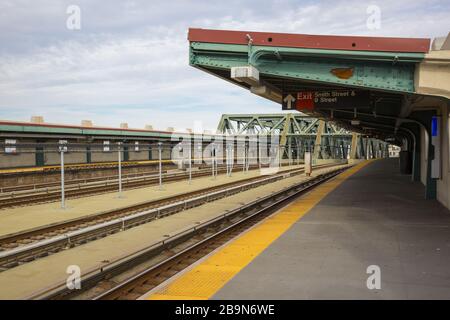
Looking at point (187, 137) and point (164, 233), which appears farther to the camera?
point (187, 137)

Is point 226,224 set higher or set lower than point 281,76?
lower

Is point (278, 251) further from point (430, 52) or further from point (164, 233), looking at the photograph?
point (430, 52)

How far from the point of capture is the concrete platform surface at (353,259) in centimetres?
547

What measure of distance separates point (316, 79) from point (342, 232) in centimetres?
454

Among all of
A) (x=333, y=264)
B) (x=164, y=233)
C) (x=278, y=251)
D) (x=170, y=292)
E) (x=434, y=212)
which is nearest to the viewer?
(x=170, y=292)

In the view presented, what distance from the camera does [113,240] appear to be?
9.24m

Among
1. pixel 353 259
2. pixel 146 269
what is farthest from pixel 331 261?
pixel 146 269

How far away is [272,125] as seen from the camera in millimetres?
94375

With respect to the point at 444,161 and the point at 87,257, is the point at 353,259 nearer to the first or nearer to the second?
the point at 87,257

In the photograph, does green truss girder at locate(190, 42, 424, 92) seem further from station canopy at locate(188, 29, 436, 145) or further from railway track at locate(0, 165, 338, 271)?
railway track at locate(0, 165, 338, 271)

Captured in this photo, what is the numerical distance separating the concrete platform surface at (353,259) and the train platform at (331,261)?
0.5 inches

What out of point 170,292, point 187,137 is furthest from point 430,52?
point 187,137

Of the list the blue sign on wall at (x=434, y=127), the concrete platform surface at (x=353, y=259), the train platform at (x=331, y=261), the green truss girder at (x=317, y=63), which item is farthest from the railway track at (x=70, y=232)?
the blue sign on wall at (x=434, y=127)
